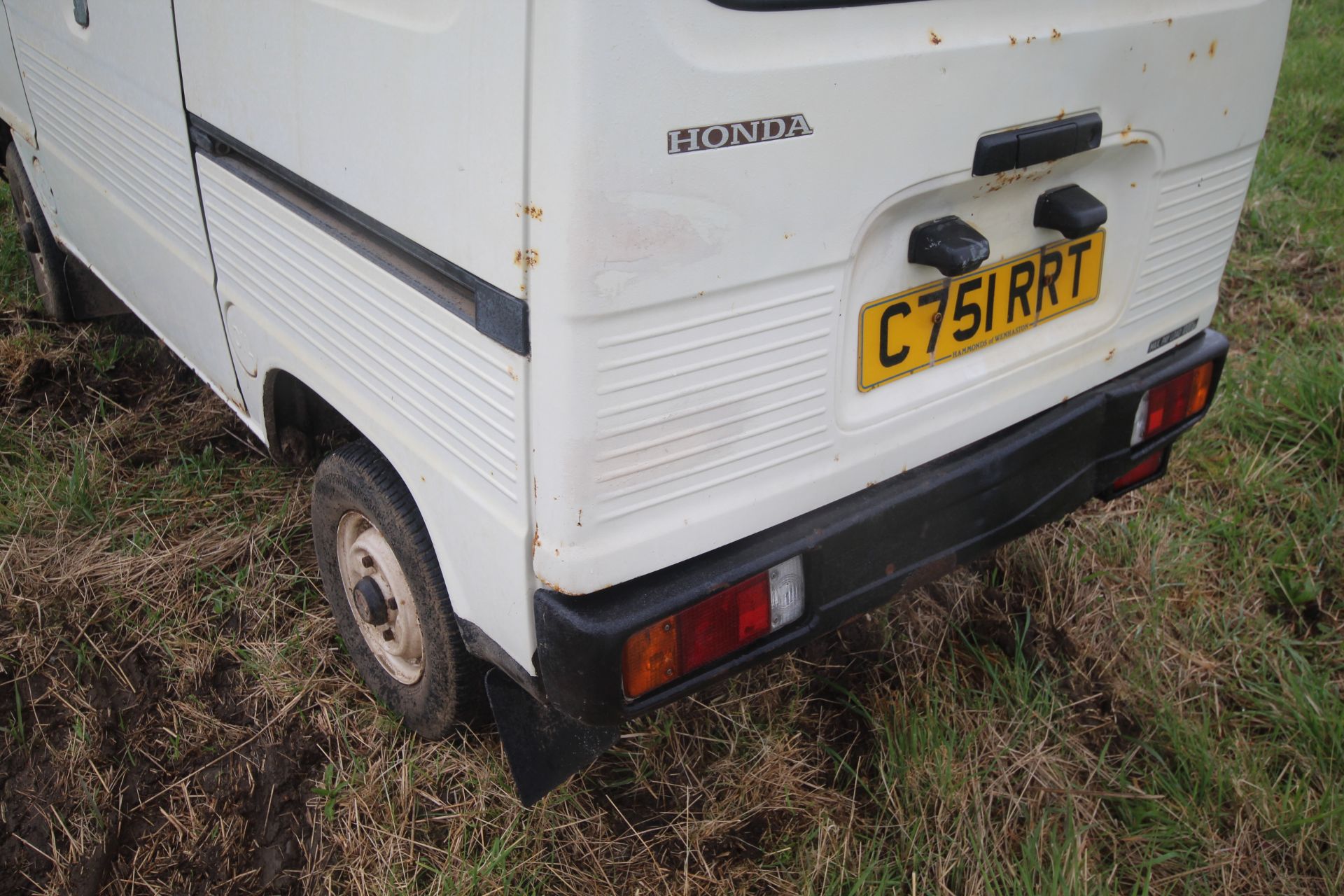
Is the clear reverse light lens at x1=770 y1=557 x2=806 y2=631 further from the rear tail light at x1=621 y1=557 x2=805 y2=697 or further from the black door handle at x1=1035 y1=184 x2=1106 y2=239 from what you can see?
the black door handle at x1=1035 y1=184 x2=1106 y2=239

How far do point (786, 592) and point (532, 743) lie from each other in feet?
1.83

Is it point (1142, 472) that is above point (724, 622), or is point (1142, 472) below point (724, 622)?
below

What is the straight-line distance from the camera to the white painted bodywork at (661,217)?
132 cm

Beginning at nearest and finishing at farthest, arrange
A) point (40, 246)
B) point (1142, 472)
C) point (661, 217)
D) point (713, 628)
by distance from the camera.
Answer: point (661, 217), point (713, 628), point (1142, 472), point (40, 246)

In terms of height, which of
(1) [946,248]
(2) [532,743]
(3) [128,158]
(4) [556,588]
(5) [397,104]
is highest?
(5) [397,104]

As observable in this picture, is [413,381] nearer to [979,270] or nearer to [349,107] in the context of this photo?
[349,107]

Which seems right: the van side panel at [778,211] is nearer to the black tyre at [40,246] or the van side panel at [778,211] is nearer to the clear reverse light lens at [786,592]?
the clear reverse light lens at [786,592]

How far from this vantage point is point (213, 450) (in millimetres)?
3020

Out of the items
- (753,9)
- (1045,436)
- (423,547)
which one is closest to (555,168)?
(753,9)

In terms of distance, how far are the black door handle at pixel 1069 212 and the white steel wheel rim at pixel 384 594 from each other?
134 centimetres

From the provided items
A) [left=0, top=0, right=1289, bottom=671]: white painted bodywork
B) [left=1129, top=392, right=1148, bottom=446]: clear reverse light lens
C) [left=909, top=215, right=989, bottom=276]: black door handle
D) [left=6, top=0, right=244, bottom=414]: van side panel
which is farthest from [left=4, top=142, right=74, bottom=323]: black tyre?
[left=1129, top=392, right=1148, bottom=446]: clear reverse light lens

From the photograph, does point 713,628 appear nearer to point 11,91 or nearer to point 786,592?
point 786,592

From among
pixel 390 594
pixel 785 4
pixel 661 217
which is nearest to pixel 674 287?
pixel 661 217

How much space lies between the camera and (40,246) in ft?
11.4
